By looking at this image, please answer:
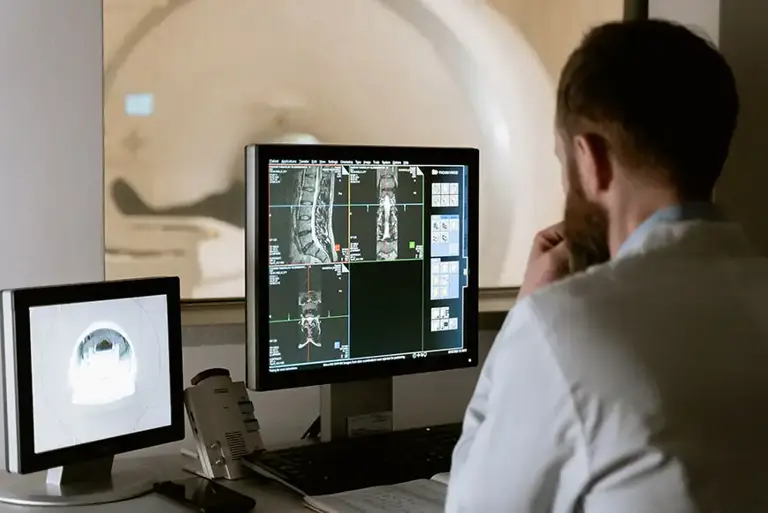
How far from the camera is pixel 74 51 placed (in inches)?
74.8

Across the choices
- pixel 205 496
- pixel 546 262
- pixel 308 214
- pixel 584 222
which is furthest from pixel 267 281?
pixel 584 222

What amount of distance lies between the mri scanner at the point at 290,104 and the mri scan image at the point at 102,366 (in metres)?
0.39

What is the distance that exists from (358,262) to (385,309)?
108 millimetres

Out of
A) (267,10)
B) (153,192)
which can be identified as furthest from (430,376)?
(267,10)

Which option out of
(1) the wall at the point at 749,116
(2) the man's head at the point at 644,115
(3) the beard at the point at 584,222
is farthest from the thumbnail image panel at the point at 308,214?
(1) the wall at the point at 749,116

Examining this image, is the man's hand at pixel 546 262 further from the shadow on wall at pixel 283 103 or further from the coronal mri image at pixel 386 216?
the shadow on wall at pixel 283 103

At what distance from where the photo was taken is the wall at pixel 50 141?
6.10ft

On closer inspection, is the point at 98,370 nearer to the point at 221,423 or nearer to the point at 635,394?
the point at 221,423

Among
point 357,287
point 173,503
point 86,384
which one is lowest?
point 173,503

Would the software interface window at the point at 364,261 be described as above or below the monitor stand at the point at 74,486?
above

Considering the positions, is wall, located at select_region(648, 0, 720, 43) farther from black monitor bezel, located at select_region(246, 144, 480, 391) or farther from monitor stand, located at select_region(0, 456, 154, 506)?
monitor stand, located at select_region(0, 456, 154, 506)

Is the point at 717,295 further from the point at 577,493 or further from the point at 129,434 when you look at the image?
the point at 129,434

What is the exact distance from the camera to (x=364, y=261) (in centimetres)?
188

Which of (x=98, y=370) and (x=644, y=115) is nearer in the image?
(x=644, y=115)
